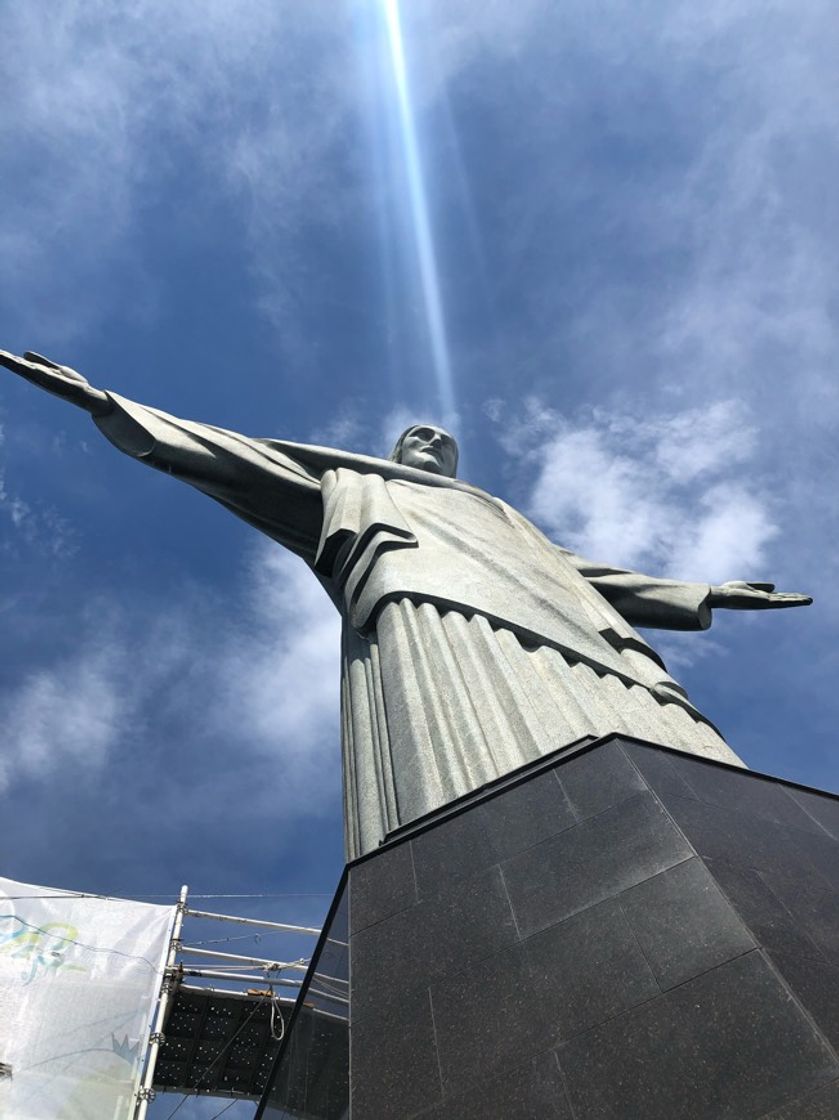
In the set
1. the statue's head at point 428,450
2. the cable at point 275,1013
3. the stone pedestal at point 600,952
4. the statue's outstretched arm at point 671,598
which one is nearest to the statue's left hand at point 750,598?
the statue's outstretched arm at point 671,598

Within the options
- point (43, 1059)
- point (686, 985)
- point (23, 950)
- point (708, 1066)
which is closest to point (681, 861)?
point (686, 985)

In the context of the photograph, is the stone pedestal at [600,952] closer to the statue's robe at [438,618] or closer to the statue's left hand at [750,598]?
the statue's robe at [438,618]

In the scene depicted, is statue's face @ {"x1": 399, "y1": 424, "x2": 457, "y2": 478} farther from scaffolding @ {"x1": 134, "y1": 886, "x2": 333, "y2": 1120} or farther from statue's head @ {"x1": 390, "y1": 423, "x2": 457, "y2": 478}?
scaffolding @ {"x1": 134, "y1": 886, "x2": 333, "y2": 1120}

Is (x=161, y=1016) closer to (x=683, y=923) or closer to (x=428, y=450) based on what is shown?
(x=428, y=450)

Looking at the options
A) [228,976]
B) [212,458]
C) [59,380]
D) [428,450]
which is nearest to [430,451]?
[428,450]

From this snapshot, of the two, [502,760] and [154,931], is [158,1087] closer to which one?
[154,931]

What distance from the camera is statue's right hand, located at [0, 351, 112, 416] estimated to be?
26.4 ft

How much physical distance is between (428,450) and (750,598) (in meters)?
4.25

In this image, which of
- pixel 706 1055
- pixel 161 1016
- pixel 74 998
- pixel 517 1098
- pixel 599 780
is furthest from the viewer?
pixel 161 1016

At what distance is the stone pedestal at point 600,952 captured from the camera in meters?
2.71

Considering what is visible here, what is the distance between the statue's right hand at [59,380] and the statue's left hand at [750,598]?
6401 mm

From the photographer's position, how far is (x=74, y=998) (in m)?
10.6

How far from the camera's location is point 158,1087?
500 inches

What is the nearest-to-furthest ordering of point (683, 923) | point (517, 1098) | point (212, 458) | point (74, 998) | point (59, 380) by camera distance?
1. point (517, 1098)
2. point (683, 923)
3. point (59, 380)
4. point (212, 458)
5. point (74, 998)
